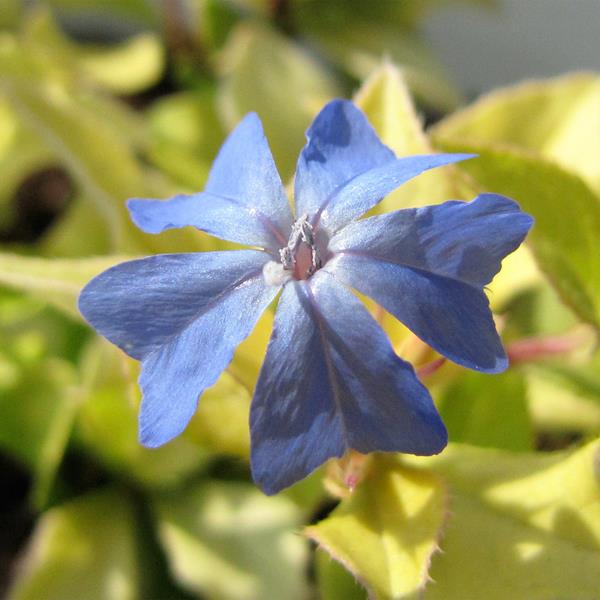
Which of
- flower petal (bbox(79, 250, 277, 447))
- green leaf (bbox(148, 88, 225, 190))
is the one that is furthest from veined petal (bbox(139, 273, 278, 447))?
green leaf (bbox(148, 88, 225, 190))

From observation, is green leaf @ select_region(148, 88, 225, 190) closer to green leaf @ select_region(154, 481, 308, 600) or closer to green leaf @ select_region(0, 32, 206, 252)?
green leaf @ select_region(0, 32, 206, 252)

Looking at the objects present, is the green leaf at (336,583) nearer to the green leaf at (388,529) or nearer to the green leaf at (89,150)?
the green leaf at (388,529)

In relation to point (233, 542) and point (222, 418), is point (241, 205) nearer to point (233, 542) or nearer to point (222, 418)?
point (222, 418)

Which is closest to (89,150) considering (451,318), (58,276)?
(58,276)

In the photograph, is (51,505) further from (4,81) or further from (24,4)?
(24,4)

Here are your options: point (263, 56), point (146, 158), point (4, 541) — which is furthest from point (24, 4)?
point (4, 541)
